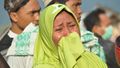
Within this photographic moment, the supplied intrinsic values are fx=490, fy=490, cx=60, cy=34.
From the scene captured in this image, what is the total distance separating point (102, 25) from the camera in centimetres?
514

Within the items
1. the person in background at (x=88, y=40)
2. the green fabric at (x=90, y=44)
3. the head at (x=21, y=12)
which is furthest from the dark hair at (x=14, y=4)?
the green fabric at (x=90, y=44)

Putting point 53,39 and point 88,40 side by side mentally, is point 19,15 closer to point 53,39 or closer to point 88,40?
point 88,40

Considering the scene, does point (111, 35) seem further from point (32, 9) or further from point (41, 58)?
point (41, 58)

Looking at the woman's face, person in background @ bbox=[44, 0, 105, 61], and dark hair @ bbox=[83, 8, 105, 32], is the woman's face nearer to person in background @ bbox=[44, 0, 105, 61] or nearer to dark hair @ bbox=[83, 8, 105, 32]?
person in background @ bbox=[44, 0, 105, 61]

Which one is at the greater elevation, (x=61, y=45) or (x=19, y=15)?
(x=19, y=15)

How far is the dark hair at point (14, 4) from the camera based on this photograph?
12.8 feet

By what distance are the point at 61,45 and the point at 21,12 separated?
1256 millimetres

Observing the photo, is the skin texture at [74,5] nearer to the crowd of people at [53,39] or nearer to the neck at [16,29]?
the crowd of people at [53,39]

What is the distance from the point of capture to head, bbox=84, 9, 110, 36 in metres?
4.97

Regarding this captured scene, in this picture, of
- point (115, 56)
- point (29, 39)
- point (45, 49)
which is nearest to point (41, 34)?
point (45, 49)

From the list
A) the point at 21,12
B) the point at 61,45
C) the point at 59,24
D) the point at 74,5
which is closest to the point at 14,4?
the point at 21,12

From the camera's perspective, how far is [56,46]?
111 inches

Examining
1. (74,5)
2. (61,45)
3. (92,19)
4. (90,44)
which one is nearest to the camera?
(61,45)

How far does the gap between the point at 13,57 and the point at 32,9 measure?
60 centimetres
